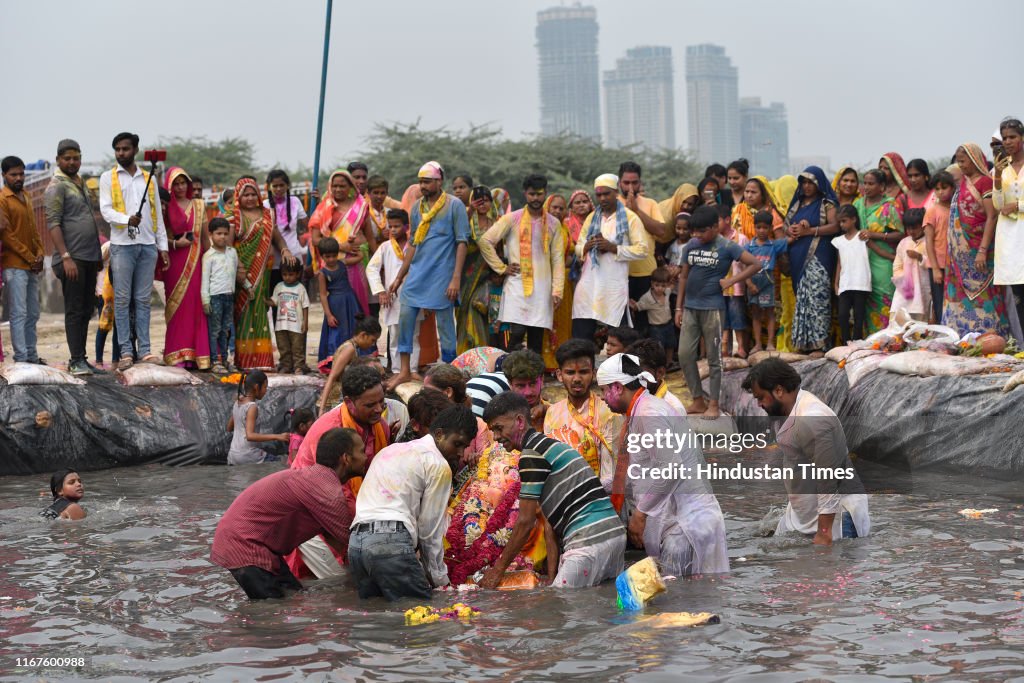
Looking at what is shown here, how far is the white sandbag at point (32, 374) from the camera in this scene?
12.3 m

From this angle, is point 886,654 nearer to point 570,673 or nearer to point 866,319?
point 570,673

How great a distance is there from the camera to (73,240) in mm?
12750

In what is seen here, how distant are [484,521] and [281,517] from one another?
4.08 feet

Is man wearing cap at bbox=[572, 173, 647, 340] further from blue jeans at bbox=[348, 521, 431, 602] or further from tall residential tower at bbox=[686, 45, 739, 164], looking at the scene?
tall residential tower at bbox=[686, 45, 739, 164]

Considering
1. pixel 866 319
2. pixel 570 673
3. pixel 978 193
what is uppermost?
pixel 978 193

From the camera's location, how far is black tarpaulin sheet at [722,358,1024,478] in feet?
34.9

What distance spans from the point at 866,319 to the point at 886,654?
25.5 ft

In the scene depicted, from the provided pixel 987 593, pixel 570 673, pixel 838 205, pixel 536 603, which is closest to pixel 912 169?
pixel 838 205

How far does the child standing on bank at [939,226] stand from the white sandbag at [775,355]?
163 centimetres

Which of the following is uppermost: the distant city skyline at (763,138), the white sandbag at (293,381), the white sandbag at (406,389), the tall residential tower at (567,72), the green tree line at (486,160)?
the tall residential tower at (567,72)

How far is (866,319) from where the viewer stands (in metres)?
13.6

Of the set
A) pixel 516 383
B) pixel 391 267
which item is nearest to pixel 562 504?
pixel 516 383

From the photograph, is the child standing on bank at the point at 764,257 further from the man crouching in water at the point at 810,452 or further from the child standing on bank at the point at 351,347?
the man crouching in water at the point at 810,452

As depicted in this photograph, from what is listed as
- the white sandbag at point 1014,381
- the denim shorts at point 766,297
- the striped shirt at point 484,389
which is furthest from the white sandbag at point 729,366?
the striped shirt at point 484,389
